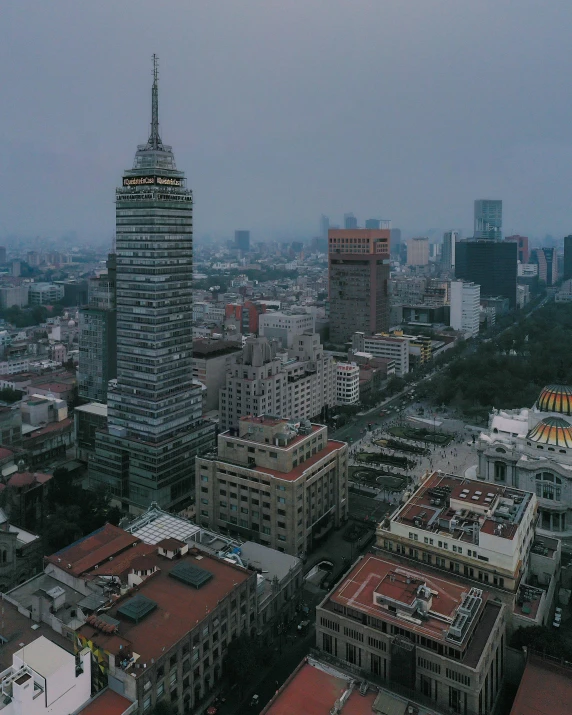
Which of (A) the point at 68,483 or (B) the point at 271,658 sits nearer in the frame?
(B) the point at 271,658

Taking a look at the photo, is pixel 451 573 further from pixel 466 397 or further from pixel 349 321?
pixel 349 321

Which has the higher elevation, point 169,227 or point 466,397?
point 169,227

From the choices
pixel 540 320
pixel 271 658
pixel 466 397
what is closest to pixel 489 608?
pixel 271 658

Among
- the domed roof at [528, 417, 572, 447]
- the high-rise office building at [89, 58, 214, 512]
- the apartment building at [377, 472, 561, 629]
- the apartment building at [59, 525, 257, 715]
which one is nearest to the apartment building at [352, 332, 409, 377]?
the domed roof at [528, 417, 572, 447]

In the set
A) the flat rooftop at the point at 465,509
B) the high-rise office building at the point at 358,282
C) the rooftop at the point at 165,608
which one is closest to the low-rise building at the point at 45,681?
the rooftop at the point at 165,608

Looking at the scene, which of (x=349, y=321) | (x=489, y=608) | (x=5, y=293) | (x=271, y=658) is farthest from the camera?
(x=5, y=293)

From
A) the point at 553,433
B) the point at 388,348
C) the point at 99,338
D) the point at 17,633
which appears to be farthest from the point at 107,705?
the point at 388,348

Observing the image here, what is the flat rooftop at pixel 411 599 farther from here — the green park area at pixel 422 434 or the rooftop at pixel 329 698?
the green park area at pixel 422 434
